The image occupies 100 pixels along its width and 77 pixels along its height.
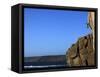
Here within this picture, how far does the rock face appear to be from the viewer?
340 centimetres

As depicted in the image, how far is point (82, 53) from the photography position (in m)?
3.46

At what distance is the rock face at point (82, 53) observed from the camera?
340 centimetres

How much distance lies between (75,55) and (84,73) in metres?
0.25

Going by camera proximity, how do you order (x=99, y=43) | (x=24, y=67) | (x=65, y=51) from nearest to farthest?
(x=24, y=67)
(x=65, y=51)
(x=99, y=43)

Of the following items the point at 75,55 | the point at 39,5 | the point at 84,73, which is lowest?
the point at 84,73

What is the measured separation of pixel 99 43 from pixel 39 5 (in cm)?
93

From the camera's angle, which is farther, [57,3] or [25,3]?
[57,3]

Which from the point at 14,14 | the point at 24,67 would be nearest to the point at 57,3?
the point at 14,14

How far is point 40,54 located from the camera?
3232 mm

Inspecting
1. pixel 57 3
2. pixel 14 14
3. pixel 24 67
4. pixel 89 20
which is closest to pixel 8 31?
pixel 14 14

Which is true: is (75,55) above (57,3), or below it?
below

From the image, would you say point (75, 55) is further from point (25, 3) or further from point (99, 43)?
point (25, 3)

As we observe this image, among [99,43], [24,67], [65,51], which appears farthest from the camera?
[99,43]

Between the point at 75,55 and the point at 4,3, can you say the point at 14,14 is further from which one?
the point at 75,55
